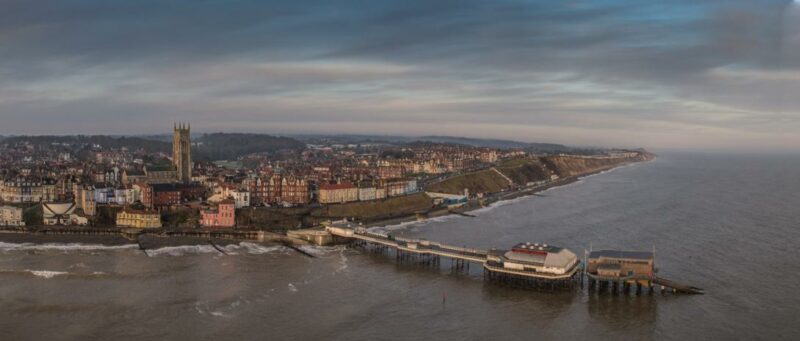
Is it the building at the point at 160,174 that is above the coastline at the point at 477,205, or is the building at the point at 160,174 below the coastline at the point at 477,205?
above

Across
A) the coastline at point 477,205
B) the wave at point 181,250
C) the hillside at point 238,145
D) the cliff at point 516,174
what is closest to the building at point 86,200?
the wave at point 181,250

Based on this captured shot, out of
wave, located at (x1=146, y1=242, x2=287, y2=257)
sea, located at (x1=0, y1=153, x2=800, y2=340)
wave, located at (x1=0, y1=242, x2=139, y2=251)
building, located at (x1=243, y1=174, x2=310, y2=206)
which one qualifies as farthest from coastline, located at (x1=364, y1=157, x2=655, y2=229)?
wave, located at (x1=0, y1=242, x2=139, y2=251)

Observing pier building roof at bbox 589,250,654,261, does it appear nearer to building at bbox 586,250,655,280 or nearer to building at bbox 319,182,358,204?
building at bbox 586,250,655,280

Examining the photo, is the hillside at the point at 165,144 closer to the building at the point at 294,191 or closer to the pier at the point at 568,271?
the building at the point at 294,191

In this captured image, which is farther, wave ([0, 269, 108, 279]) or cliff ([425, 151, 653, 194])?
cliff ([425, 151, 653, 194])

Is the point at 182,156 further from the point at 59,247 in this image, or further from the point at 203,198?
the point at 59,247

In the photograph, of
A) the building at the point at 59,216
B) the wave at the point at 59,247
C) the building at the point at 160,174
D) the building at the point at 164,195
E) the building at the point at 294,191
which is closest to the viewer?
the wave at the point at 59,247

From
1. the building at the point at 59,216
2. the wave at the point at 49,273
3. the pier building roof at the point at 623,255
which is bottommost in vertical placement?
the wave at the point at 49,273
